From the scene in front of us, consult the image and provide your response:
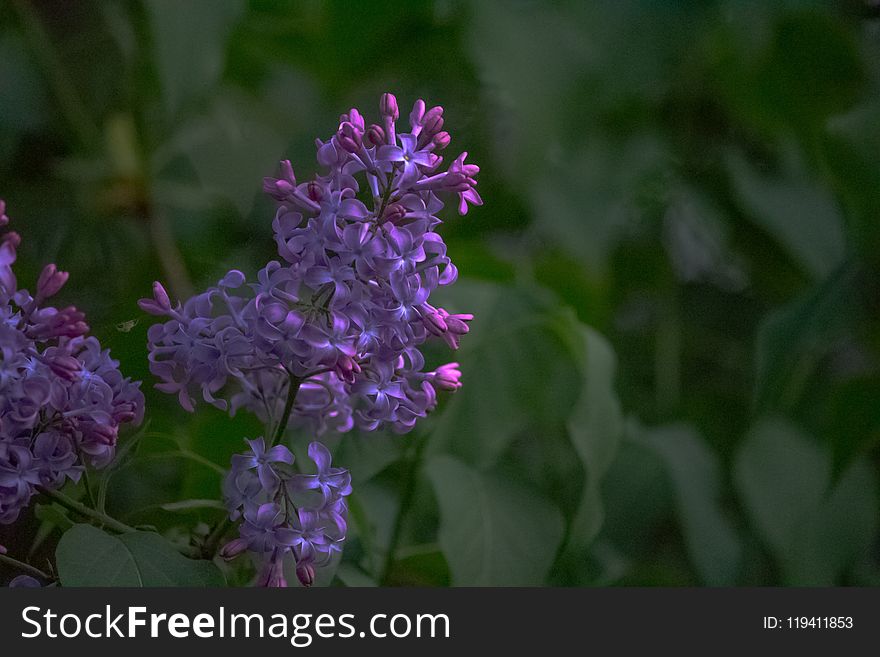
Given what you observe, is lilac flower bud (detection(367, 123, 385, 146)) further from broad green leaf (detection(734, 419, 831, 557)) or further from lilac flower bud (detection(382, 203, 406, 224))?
broad green leaf (detection(734, 419, 831, 557))

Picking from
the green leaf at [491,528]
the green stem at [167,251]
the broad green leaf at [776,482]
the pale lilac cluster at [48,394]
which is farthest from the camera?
the broad green leaf at [776,482]

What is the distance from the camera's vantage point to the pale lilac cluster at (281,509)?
0.27 m

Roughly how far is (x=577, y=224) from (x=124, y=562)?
1.43 feet

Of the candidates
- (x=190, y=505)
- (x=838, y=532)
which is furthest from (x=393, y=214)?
(x=838, y=532)

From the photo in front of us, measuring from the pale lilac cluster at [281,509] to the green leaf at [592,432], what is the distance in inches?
6.2

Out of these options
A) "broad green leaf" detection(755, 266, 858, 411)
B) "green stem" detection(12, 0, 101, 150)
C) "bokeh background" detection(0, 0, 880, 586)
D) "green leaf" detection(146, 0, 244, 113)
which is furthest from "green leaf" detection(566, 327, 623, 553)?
"green stem" detection(12, 0, 101, 150)

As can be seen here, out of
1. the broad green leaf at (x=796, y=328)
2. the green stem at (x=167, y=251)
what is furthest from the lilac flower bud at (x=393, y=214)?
the broad green leaf at (x=796, y=328)

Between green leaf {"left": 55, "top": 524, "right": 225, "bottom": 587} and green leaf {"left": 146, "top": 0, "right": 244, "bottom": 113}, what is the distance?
0.83 feet

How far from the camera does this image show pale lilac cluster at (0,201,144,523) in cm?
25

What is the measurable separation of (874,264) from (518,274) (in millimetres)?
260

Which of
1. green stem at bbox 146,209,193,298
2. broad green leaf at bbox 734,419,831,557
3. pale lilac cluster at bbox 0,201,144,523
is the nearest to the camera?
pale lilac cluster at bbox 0,201,144,523

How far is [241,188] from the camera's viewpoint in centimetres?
61

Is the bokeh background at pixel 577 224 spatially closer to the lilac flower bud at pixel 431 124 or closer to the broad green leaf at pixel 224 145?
the broad green leaf at pixel 224 145

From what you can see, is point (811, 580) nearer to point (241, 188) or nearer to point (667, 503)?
point (667, 503)
